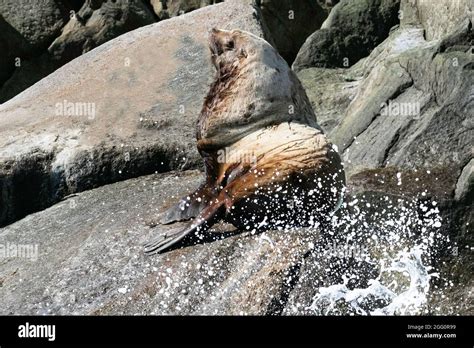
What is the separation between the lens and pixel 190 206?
7.13 meters

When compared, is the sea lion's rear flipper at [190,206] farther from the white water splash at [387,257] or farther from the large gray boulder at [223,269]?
the white water splash at [387,257]

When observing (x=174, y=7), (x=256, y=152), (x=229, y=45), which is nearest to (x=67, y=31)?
(x=174, y=7)

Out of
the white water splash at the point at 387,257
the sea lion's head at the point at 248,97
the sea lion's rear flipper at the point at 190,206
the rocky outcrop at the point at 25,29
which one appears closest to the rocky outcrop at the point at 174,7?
the rocky outcrop at the point at 25,29

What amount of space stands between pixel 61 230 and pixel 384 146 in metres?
2.38

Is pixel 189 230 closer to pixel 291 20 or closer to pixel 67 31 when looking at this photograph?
pixel 291 20

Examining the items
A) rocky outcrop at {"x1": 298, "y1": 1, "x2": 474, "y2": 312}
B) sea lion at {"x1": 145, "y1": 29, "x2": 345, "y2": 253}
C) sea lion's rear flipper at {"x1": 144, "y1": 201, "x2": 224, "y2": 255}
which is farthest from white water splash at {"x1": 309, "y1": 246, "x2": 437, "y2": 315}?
sea lion's rear flipper at {"x1": 144, "y1": 201, "x2": 224, "y2": 255}

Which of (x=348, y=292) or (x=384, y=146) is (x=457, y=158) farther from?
(x=348, y=292)

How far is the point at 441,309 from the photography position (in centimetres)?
661

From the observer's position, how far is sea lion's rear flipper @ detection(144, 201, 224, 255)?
6711mm


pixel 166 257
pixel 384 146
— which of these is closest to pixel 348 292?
pixel 166 257

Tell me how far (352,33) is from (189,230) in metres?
5.42

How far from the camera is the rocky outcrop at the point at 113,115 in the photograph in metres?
8.46

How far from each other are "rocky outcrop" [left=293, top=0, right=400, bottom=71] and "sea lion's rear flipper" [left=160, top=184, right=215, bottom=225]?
4473mm
